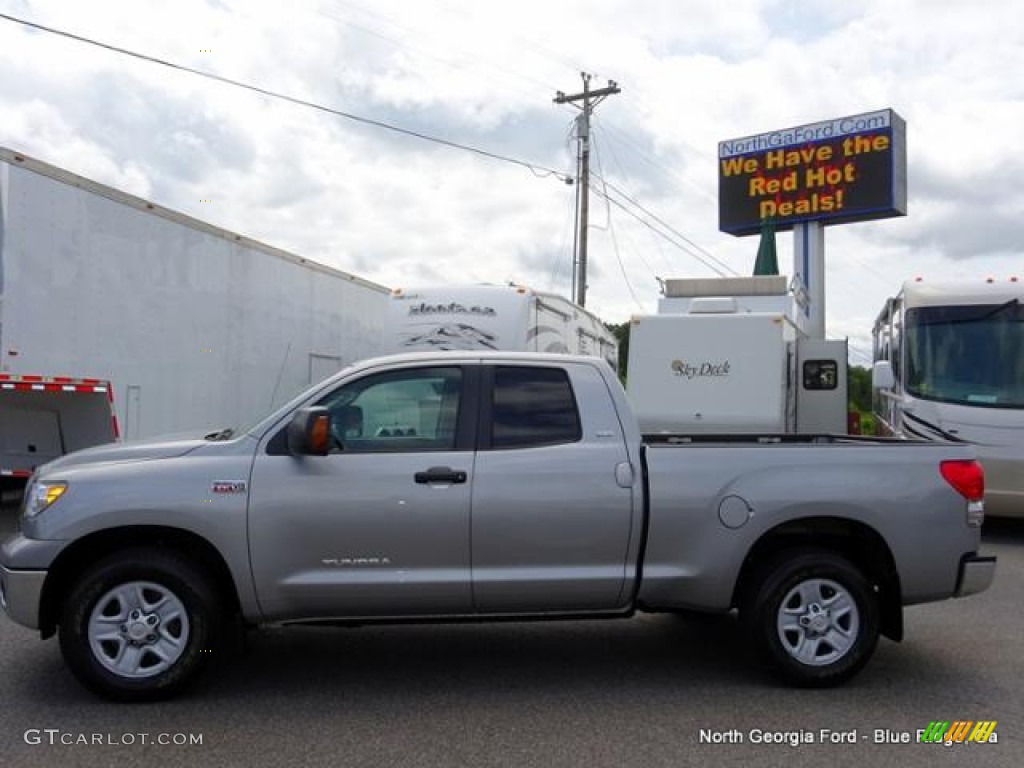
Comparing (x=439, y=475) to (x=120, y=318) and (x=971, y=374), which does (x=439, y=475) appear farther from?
(x=971, y=374)

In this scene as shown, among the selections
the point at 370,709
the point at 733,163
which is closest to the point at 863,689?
the point at 370,709

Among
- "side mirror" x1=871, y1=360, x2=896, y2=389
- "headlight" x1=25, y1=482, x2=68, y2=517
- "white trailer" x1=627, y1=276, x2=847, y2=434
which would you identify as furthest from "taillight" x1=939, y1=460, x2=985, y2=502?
"side mirror" x1=871, y1=360, x2=896, y2=389

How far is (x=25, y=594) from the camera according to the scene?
492 centimetres

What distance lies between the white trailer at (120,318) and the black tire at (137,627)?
5772 mm

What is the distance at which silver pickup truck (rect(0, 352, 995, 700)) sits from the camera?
16.4 ft

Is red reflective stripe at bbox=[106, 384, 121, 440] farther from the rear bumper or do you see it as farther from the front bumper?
the rear bumper

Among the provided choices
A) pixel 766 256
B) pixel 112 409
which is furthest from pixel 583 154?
pixel 112 409

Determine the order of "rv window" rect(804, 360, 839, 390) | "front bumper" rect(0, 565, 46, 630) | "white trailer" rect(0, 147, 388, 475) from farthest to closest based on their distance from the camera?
1. "rv window" rect(804, 360, 839, 390)
2. "white trailer" rect(0, 147, 388, 475)
3. "front bumper" rect(0, 565, 46, 630)

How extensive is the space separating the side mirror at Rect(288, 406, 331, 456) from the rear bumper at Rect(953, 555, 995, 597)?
139 inches

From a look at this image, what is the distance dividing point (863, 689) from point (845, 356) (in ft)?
27.4

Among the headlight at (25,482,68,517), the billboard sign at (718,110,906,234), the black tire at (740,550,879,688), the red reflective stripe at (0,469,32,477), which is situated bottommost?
the black tire at (740,550,879,688)

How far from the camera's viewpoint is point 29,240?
9883mm

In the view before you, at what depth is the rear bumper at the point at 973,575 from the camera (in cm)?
543

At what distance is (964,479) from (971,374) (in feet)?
20.2
